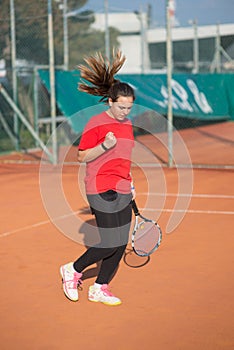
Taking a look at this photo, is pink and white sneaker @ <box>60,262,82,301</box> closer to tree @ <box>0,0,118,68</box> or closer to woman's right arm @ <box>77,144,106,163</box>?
woman's right arm @ <box>77,144,106,163</box>

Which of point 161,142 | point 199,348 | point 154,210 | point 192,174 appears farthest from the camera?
point 161,142

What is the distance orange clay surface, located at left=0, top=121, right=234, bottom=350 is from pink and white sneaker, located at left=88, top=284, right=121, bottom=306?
2.6 inches

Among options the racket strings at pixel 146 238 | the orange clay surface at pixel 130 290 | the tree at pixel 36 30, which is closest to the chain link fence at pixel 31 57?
the tree at pixel 36 30

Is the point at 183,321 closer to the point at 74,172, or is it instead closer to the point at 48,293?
the point at 48,293

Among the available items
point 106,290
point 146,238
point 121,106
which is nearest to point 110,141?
point 121,106

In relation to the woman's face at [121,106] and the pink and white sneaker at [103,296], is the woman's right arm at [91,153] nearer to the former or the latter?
the woman's face at [121,106]

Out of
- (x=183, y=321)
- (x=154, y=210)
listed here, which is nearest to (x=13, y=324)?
(x=183, y=321)

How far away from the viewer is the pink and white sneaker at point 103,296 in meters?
5.81

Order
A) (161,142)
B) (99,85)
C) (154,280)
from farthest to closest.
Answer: (161,142) < (154,280) < (99,85)

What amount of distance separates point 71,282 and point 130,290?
1.79 feet

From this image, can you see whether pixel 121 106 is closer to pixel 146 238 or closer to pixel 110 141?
pixel 110 141

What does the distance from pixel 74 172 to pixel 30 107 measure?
4328 millimetres

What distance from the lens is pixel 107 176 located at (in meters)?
5.72

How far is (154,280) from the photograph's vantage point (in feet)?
21.3
